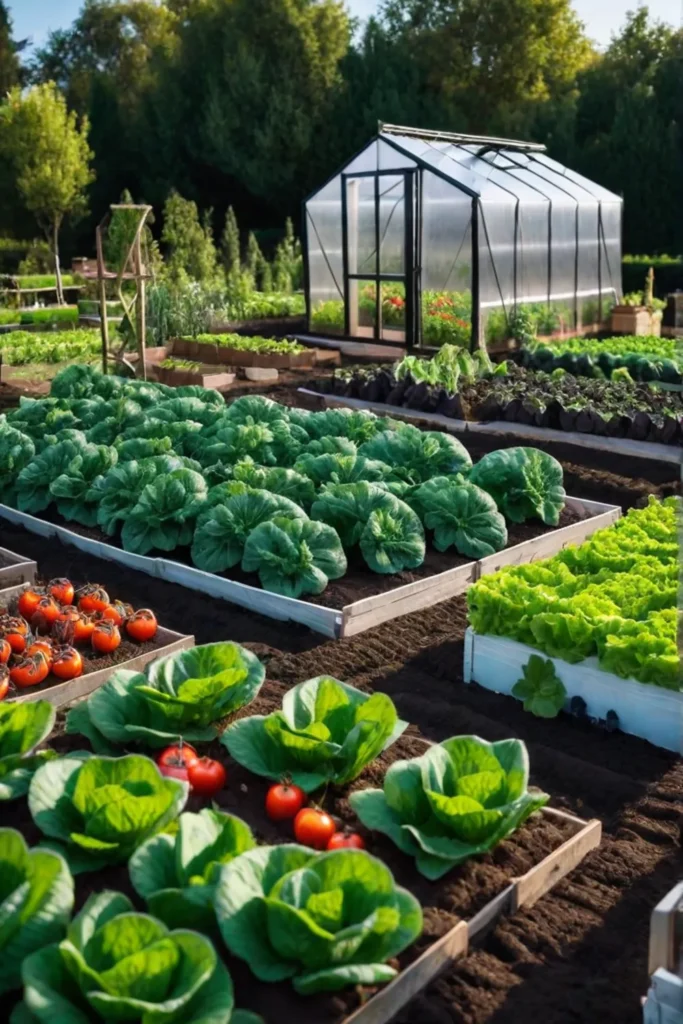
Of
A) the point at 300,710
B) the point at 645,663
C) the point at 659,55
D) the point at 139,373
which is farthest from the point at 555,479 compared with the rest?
the point at 659,55

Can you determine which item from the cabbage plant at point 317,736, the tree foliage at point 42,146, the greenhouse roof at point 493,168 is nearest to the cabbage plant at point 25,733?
the cabbage plant at point 317,736

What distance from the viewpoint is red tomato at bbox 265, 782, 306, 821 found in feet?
10.8

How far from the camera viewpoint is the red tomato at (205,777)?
134 inches

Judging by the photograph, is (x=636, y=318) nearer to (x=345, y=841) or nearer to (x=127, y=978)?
(x=345, y=841)

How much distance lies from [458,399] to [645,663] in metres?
5.73

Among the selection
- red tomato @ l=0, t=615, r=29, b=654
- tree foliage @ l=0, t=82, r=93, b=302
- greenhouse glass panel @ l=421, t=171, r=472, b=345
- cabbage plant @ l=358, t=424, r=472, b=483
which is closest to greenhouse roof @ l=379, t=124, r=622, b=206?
greenhouse glass panel @ l=421, t=171, r=472, b=345

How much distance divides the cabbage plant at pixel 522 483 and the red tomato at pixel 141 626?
2.58 metres

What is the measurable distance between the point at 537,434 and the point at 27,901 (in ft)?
23.2

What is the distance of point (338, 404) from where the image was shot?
10633mm

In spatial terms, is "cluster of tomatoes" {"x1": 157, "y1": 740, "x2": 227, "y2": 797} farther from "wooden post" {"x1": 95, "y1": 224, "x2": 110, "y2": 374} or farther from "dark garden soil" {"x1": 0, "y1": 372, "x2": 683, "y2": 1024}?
"wooden post" {"x1": 95, "y1": 224, "x2": 110, "y2": 374}

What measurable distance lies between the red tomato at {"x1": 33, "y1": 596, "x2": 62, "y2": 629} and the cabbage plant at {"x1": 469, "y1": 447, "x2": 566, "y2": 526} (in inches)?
114

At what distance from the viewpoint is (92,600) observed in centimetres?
496

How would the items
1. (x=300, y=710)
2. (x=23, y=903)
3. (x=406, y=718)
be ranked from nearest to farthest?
(x=23, y=903) < (x=300, y=710) < (x=406, y=718)

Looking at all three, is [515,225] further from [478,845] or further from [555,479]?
[478,845]
